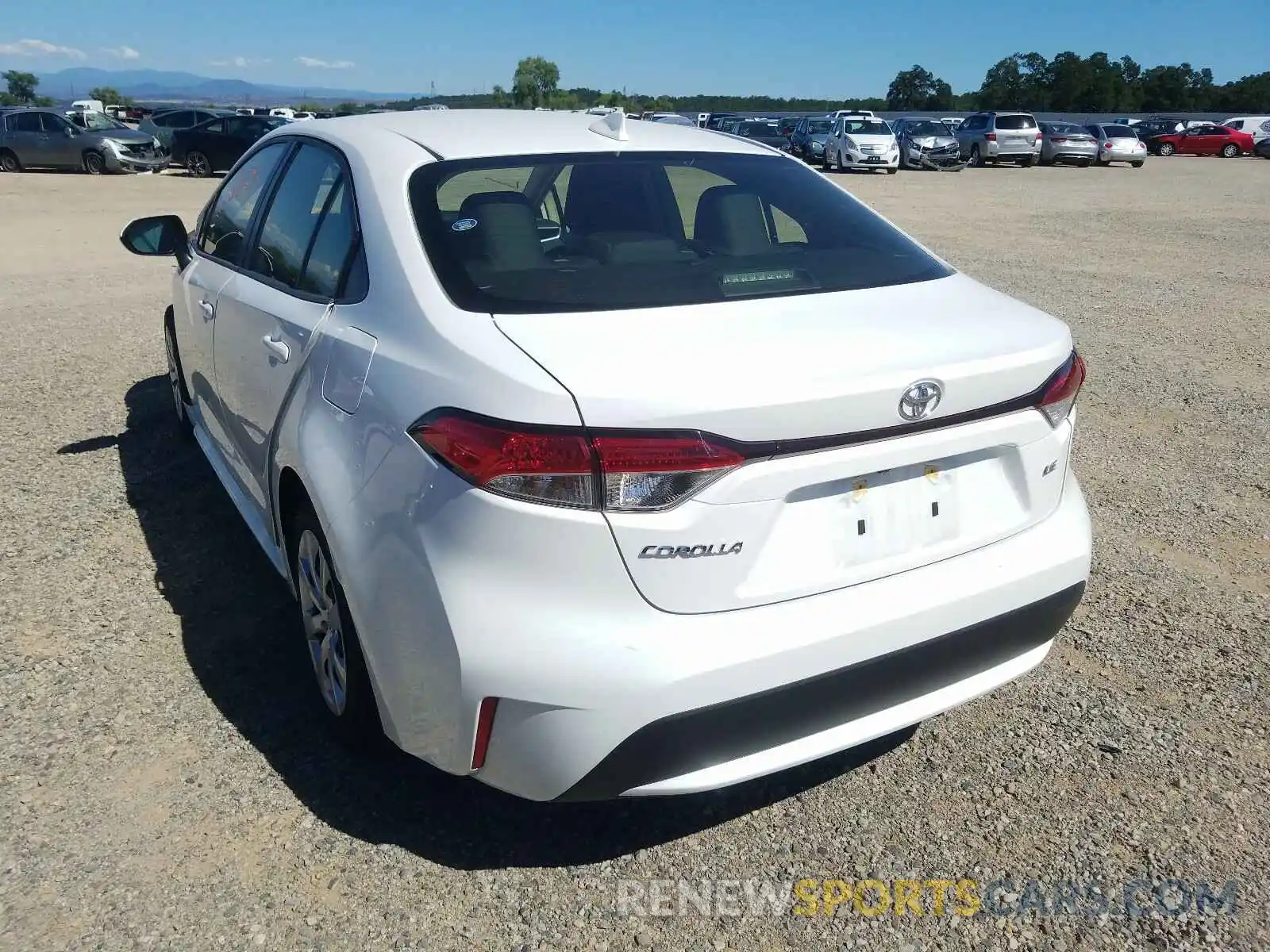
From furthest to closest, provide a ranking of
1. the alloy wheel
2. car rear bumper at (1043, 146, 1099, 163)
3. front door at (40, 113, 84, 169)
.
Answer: car rear bumper at (1043, 146, 1099, 163) → front door at (40, 113, 84, 169) → the alloy wheel

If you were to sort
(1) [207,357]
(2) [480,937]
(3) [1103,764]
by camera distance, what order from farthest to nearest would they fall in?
1. (1) [207,357]
2. (3) [1103,764]
3. (2) [480,937]

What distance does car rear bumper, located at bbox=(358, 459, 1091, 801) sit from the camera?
2.09 m

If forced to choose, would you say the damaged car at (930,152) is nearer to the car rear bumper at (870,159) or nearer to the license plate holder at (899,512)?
the car rear bumper at (870,159)

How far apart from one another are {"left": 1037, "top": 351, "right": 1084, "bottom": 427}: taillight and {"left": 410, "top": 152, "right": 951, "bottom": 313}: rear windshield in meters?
0.48

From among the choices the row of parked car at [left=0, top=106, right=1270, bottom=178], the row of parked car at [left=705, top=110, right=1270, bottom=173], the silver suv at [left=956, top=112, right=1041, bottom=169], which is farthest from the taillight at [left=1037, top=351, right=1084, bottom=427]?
the silver suv at [left=956, top=112, right=1041, bottom=169]

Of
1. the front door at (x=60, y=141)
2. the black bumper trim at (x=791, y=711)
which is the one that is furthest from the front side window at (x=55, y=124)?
the black bumper trim at (x=791, y=711)

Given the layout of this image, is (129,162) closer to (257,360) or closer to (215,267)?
(215,267)

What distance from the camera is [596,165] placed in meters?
3.14

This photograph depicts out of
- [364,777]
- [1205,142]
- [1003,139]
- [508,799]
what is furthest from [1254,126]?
[364,777]

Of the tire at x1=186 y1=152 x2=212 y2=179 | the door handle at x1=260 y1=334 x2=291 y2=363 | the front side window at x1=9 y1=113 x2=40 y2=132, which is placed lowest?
the tire at x1=186 y1=152 x2=212 y2=179

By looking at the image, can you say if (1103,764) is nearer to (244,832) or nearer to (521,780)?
(521,780)

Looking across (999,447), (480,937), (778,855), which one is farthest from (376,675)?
(999,447)

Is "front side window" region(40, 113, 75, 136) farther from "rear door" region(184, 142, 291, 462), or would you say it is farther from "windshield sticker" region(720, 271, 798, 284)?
"windshield sticker" region(720, 271, 798, 284)

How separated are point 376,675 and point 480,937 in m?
0.63
